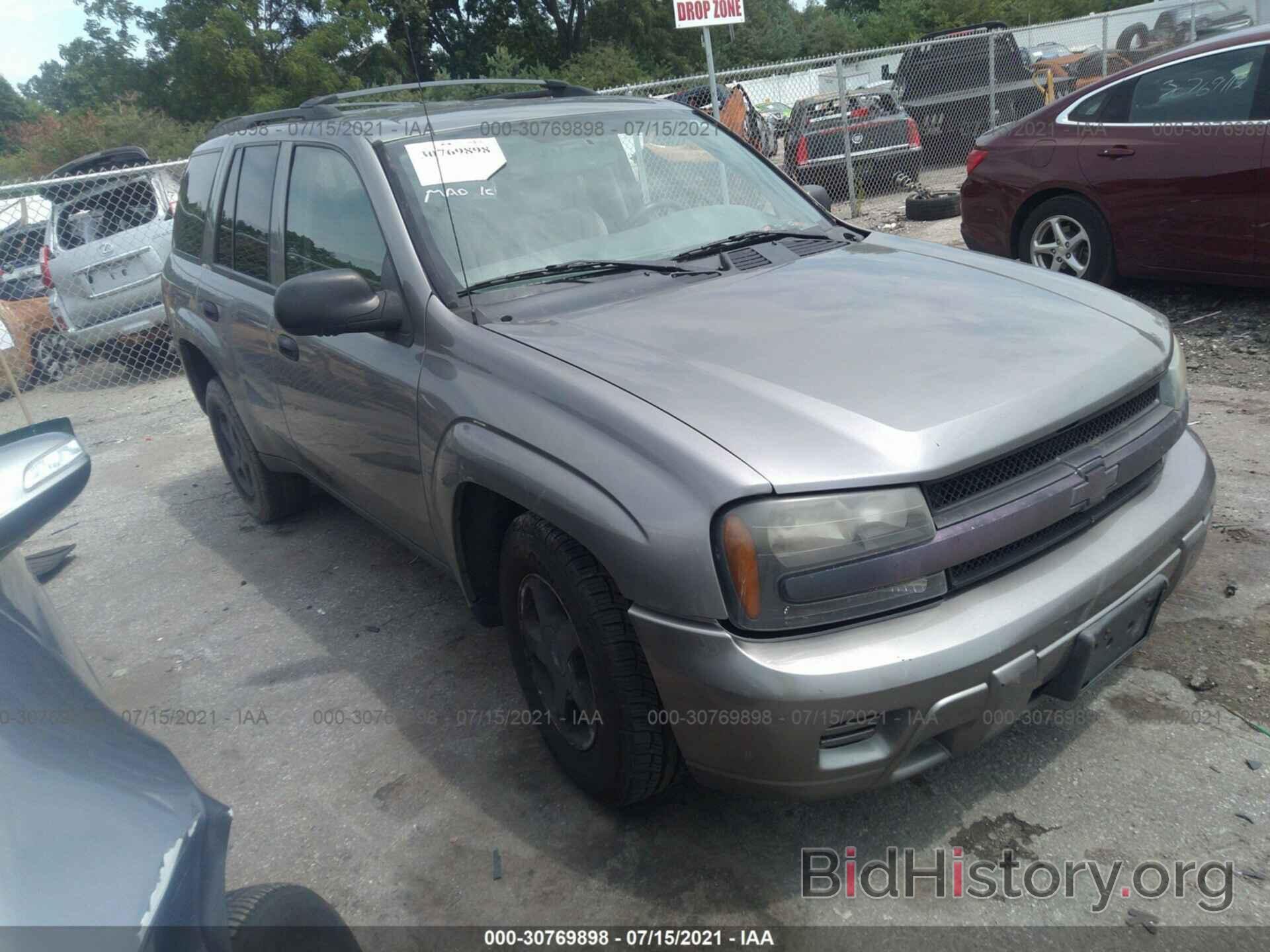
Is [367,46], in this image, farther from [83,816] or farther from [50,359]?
[83,816]

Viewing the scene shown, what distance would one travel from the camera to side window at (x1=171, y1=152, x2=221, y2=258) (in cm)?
477

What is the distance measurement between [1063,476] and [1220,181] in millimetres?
4439

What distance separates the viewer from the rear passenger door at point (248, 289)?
405 cm

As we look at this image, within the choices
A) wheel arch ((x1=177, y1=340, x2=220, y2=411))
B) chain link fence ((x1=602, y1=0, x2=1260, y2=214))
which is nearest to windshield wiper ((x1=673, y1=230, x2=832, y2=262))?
wheel arch ((x1=177, y1=340, x2=220, y2=411))

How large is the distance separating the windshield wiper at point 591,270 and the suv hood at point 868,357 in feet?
0.22

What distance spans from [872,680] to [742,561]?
355mm

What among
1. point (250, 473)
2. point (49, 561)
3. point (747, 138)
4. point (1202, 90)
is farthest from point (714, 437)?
point (747, 138)

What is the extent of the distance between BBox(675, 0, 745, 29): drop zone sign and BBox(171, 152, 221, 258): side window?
4775 millimetres

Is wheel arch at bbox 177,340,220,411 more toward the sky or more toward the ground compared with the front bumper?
more toward the sky

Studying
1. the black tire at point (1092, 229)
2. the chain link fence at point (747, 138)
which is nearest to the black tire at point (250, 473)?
the chain link fence at point (747, 138)

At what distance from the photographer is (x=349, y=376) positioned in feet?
11.1

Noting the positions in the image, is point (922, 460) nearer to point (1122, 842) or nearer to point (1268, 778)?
point (1122, 842)

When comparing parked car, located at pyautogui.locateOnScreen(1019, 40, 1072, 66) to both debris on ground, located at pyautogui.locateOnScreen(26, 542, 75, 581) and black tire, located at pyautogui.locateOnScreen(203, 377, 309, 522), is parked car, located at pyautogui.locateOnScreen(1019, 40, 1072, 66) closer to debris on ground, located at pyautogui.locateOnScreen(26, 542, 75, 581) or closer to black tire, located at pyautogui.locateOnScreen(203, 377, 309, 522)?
black tire, located at pyautogui.locateOnScreen(203, 377, 309, 522)

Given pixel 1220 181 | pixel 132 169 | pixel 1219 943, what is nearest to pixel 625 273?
pixel 1219 943
